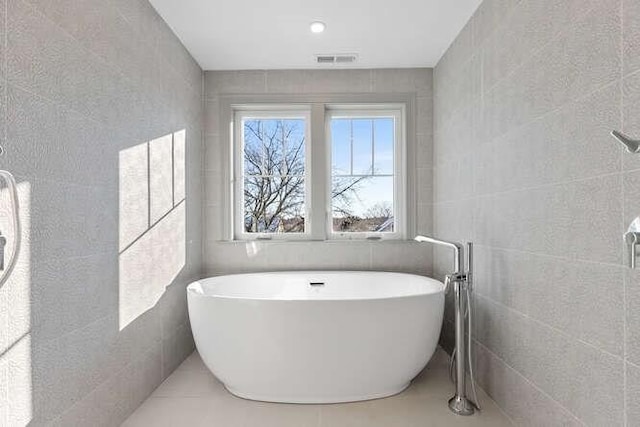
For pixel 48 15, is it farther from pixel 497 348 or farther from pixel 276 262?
pixel 497 348

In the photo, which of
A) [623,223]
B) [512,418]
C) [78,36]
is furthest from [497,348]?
[78,36]

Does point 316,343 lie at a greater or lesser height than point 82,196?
lesser

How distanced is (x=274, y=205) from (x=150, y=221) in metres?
1.30

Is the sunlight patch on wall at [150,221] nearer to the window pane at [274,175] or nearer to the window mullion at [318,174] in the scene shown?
the window pane at [274,175]

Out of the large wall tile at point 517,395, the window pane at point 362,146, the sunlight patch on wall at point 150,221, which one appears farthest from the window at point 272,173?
the large wall tile at point 517,395

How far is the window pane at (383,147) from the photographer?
11.3 ft

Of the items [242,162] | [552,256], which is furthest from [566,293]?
[242,162]

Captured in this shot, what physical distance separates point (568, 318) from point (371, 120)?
2291mm

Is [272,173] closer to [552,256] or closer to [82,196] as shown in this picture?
[82,196]

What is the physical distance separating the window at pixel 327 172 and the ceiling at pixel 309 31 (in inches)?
16.9

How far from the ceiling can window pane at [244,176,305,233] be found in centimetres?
93

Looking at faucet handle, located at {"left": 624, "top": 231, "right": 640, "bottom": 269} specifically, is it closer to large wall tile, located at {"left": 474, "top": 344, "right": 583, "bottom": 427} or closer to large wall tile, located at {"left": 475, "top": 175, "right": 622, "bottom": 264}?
large wall tile, located at {"left": 475, "top": 175, "right": 622, "bottom": 264}

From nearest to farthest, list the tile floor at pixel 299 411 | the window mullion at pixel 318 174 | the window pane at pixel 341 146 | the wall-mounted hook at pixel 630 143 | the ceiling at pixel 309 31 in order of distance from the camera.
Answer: the wall-mounted hook at pixel 630 143, the tile floor at pixel 299 411, the ceiling at pixel 309 31, the window mullion at pixel 318 174, the window pane at pixel 341 146

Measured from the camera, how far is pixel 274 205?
Result: 345 centimetres
